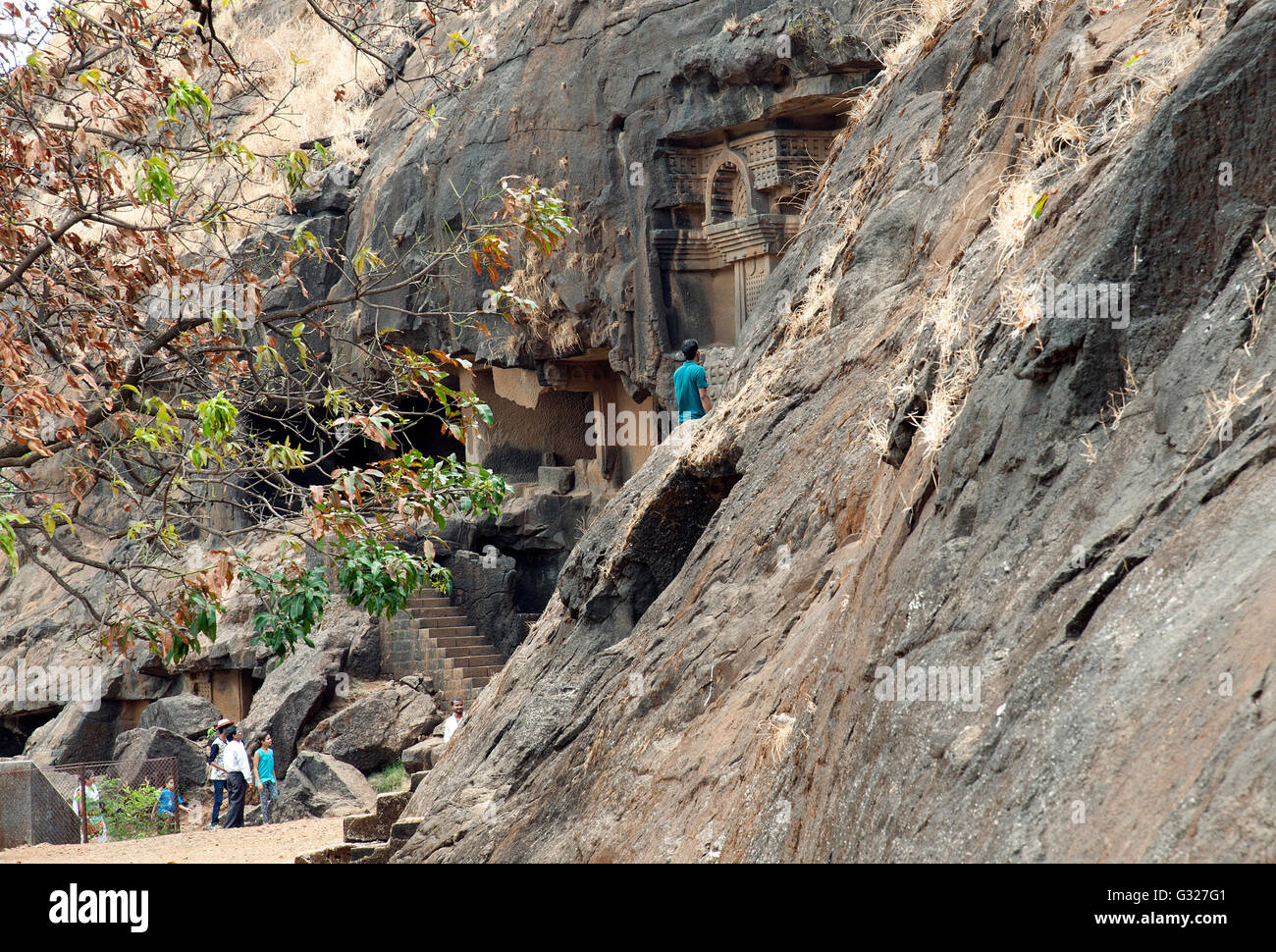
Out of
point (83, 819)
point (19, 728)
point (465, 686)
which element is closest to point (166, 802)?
point (83, 819)

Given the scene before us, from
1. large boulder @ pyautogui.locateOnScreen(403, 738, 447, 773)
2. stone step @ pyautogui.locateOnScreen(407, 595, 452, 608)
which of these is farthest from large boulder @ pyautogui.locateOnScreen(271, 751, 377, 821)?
stone step @ pyautogui.locateOnScreen(407, 595, 452, 608)

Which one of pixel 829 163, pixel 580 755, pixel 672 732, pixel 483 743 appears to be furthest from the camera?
pixel 829 163

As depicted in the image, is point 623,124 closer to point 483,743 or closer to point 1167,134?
point 483,743

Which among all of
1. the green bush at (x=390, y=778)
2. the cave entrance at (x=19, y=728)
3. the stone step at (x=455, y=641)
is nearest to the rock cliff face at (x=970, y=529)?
the green bush at (x=390, y=778)

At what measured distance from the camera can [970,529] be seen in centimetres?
479

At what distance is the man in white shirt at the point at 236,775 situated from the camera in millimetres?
16891

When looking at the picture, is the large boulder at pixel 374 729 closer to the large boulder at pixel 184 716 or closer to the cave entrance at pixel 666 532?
the large boulder at pixel 184 716

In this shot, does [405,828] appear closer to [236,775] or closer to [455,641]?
[236,775]

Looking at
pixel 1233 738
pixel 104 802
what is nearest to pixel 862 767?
pixel 1233 738

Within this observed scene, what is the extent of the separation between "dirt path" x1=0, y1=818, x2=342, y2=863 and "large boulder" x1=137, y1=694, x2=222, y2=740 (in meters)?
5.90

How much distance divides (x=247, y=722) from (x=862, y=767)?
19.5 metres

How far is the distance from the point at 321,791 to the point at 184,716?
5816mm

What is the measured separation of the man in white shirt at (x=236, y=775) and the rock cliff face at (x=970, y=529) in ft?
25.0

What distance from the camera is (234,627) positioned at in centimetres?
2581
